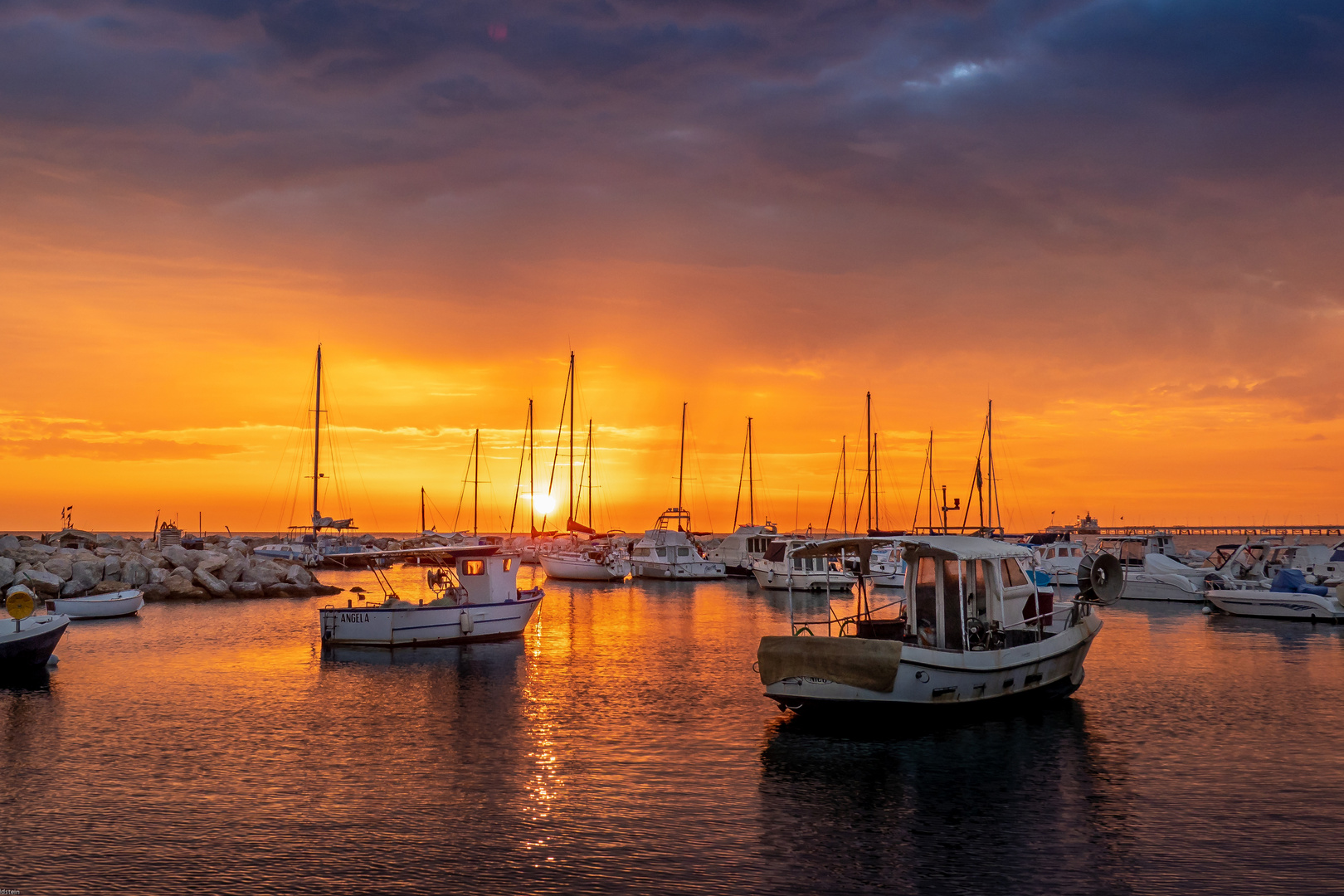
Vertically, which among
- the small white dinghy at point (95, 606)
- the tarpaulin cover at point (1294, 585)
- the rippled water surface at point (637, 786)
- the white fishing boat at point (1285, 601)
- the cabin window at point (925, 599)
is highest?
the cabin window at point (925, 599)

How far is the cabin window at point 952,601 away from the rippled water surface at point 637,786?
6.74 ft

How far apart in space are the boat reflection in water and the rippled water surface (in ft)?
0.26

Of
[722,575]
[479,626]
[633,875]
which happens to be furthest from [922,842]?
[722,575]

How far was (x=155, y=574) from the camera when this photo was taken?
227ft

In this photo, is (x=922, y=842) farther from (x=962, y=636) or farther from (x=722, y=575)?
(x=722, y=575)

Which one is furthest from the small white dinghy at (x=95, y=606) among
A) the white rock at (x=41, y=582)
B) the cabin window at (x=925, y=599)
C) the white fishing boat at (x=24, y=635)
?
the cabin window at (x=925, y=599)

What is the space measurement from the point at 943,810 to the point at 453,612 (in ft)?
87.8

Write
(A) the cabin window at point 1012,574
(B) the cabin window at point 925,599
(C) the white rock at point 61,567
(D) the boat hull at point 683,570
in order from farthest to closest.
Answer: (D) the boat hull at point 683,570, (C) the white rock at point 61,567, (A) the cabin window at point 1012,574, (B) the cabin window at point 925,599

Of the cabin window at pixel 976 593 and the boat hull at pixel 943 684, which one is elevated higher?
the cabin window at pixel 976 593

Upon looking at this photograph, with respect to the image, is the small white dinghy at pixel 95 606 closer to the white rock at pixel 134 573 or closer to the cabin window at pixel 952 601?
the white rock at pixel 134 573

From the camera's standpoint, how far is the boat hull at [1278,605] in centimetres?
5006

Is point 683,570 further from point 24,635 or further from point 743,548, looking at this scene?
point 24,635

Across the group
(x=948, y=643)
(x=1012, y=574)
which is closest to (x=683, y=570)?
(x=1012, y=574)

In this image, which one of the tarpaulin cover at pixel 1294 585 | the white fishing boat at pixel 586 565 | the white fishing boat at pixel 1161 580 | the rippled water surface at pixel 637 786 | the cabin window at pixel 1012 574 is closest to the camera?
the rippled water surface at pixel 637 786
